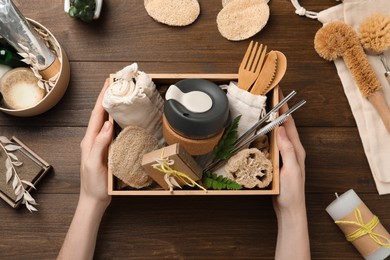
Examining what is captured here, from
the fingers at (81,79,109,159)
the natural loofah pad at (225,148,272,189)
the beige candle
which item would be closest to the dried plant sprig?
the fingers at (81,79,109,159)

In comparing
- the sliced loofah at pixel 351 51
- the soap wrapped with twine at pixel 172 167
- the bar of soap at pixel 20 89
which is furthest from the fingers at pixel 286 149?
the bar of soap at pixel 20 89

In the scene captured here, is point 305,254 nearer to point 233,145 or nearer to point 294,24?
point 233,145

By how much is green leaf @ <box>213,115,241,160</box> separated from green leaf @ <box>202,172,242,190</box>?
0.03 meters

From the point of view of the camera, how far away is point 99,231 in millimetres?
833

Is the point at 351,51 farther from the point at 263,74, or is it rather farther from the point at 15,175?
the point at 15,175

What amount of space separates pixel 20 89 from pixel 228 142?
15.5 inches

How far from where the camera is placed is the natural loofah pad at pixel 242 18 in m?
0.87

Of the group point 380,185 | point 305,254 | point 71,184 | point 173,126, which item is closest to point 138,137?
point 173,126

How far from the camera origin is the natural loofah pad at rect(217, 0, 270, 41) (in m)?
0.87

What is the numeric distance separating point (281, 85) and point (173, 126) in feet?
1.08

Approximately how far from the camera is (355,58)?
0.84 meters

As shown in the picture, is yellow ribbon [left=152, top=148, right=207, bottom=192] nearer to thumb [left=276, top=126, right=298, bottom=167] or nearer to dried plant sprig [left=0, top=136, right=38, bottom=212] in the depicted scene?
thumb [left=276, top=126, right=298, bottom=167]

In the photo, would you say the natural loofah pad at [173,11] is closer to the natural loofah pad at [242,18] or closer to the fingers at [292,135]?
the natural loofah pad at [242,18]

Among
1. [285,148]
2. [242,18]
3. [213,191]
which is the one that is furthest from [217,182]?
[242,18]
